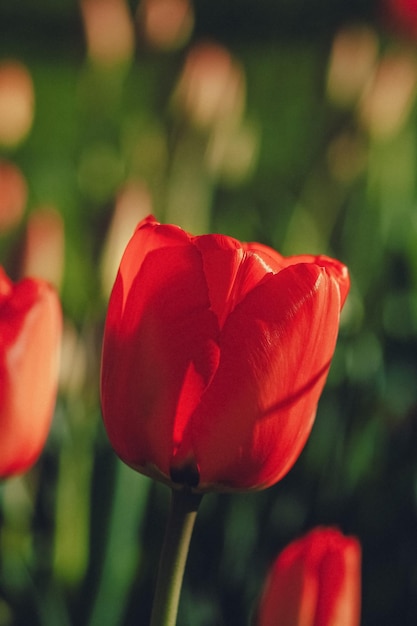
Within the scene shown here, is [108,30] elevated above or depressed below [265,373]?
above

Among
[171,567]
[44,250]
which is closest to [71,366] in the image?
[44,250]

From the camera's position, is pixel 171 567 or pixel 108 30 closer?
pixel 171 567

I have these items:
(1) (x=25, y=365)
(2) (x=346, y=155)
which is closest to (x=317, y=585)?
(1) (x=25, y=365)

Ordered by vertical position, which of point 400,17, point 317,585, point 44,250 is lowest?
point 317,585

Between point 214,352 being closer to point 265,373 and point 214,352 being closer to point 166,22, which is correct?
point 265,373

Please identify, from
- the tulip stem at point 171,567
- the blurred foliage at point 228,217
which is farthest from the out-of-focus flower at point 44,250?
the tulip stem at point 171,567

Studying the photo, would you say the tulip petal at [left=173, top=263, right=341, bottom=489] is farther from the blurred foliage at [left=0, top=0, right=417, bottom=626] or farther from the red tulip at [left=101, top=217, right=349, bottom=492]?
the blurred foliage at [left=0, top=0, right=417, bottom=626]

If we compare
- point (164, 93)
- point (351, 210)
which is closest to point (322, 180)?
point (351, 210)
